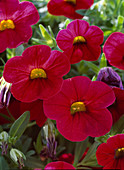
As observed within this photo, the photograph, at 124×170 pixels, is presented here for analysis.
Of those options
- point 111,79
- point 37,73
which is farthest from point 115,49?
point 37,73

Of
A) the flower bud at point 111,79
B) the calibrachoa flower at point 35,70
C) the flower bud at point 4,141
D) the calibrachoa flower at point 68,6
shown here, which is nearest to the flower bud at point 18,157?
the flower bud at point 4,141

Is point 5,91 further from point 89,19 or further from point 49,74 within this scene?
point 89,19

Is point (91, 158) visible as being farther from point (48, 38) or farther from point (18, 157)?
point (48, 38)

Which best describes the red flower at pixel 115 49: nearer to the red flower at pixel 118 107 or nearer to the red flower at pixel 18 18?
the red flower at pixel 118 107

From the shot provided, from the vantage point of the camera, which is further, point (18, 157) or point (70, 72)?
point (70, 72)

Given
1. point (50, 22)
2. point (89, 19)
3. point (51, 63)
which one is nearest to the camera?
point (51, 63)

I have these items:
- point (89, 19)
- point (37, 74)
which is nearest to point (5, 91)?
point (37, 74)

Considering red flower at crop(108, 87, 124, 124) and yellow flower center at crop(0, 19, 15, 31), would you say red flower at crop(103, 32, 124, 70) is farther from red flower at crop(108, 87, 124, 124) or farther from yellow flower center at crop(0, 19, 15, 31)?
yellow flower center at crop(0, 19, 15, 31)
